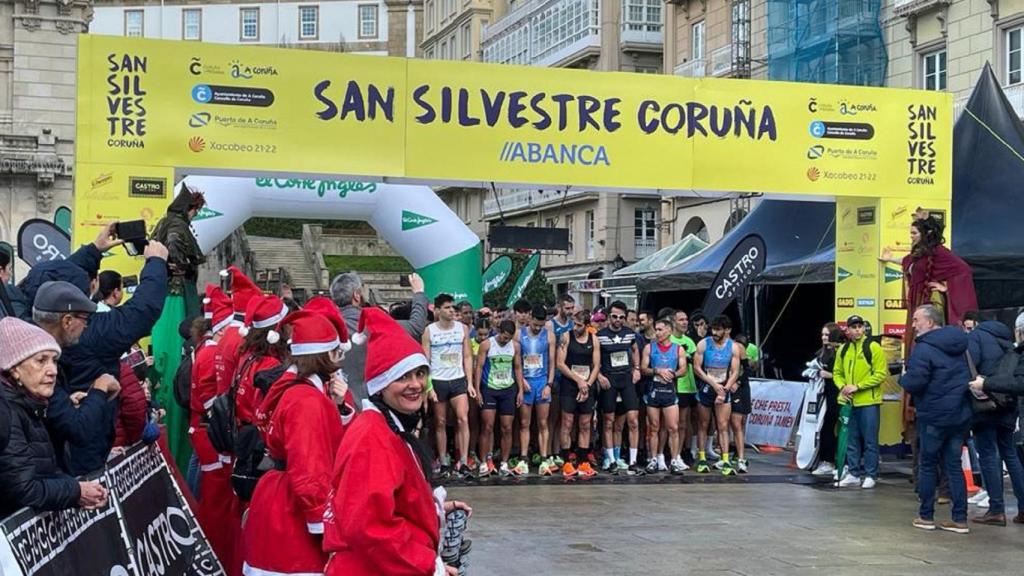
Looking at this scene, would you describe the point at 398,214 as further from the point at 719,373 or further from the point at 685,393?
the point at 719,373

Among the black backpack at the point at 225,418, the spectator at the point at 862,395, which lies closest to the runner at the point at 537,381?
the spectator at the point at 862,395

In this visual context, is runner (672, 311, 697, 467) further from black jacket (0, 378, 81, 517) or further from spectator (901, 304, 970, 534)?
black jacket (0, 378, 81, 517)

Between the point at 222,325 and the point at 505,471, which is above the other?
the point at 222,325

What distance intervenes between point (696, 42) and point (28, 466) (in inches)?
1553

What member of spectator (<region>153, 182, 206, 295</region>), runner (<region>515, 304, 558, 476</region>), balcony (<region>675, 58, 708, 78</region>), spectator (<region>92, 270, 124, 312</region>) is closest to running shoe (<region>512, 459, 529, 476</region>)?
runner (<region>515, 304, 558, 476</region>)

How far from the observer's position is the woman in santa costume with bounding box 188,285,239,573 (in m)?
7.18

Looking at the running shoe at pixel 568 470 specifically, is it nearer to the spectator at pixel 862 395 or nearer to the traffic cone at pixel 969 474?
the spectator at pixel 862 395

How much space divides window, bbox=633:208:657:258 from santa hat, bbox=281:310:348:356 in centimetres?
4384

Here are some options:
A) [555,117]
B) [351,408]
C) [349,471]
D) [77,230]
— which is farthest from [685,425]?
[349,471]

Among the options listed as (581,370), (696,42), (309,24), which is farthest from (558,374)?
(309,24)

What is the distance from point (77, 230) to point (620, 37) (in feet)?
124

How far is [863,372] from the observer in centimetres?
1363

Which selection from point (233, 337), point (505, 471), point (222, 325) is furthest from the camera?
point (505, 471)

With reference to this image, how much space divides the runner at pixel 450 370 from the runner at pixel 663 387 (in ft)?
7.40
